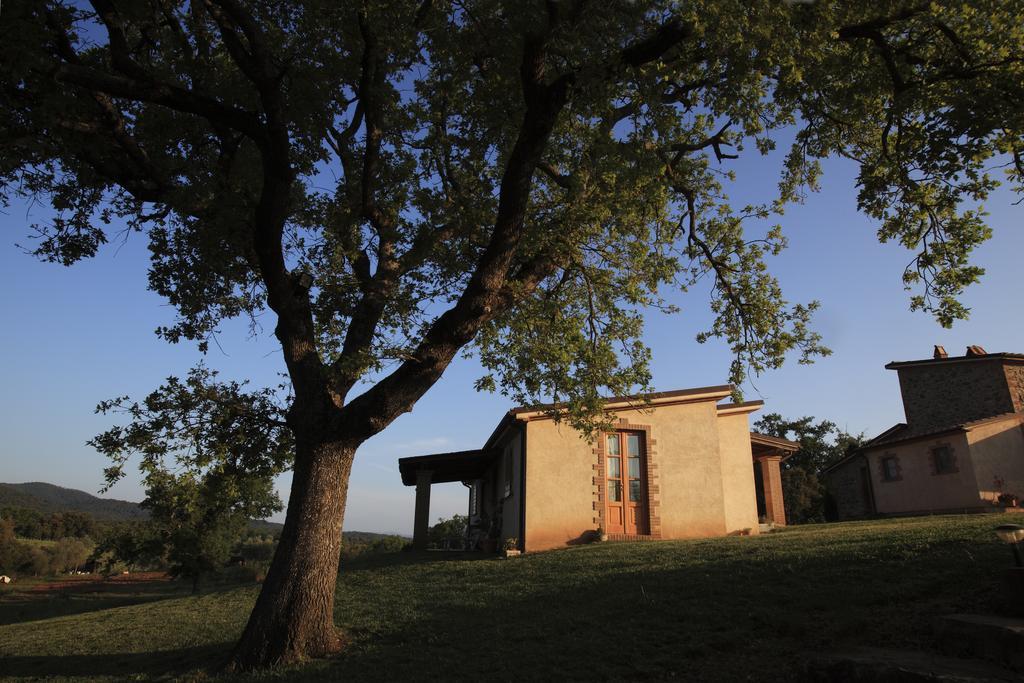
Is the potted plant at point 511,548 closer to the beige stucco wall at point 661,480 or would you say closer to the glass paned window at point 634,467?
the beige stucco wall at point 661,480

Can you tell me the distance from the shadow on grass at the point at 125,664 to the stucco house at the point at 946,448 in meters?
22.8

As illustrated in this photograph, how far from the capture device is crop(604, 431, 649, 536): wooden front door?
16750 millimetres

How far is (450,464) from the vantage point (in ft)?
72.9

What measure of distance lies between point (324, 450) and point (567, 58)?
6.18m

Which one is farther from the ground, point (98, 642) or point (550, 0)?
point (550, 0)

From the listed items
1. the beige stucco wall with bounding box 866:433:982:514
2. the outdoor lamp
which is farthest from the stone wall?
the outdoor lamp

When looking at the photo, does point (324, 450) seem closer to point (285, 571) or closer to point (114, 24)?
point (285, 571)

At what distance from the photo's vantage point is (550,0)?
711cm

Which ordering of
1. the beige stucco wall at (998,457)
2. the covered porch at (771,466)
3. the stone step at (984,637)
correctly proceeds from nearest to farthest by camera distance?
the stone step at (984,637), the beige stucco wall at (998,457), the covered porch at (771,466)

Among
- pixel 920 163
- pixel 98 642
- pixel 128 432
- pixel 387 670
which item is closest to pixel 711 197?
pixel 920 163

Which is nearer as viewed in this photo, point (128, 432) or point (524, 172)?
point (524, 172)

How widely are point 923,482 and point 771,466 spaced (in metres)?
6.23

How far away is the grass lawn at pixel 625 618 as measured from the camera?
630cm

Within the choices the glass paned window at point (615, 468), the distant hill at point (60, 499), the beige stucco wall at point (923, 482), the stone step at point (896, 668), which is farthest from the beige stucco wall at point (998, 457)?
the distant hill at point (60, 499)
